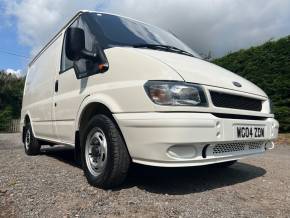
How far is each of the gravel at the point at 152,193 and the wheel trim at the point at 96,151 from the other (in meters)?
0.20

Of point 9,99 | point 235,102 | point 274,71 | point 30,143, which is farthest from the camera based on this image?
point 9,99

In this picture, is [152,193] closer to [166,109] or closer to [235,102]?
[166,109]

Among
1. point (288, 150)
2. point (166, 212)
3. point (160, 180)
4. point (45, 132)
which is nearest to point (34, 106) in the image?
point (45, 132)

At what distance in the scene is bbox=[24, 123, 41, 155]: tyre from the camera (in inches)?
259

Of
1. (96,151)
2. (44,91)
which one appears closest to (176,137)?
(96,151)

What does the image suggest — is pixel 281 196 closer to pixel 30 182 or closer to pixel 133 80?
pixel 133 80

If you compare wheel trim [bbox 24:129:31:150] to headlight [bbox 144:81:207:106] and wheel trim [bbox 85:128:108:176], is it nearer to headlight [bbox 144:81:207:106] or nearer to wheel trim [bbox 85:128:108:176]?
wheel trim [bbox 85:128:108:176]

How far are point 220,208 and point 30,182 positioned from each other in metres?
2.12

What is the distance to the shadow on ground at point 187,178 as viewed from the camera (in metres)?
3.75

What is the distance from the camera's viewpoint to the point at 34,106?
21.0 ft

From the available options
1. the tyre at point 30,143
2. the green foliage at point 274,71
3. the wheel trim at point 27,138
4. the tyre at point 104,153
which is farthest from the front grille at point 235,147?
the green foliage at point 274,71

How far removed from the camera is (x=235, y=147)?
363 centimetres

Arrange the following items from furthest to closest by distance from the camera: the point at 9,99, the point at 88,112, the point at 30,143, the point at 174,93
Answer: the point at 9,99 < the point at 30,143 < the point at 88,112 < the point at 174,93

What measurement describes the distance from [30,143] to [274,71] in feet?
23.4
